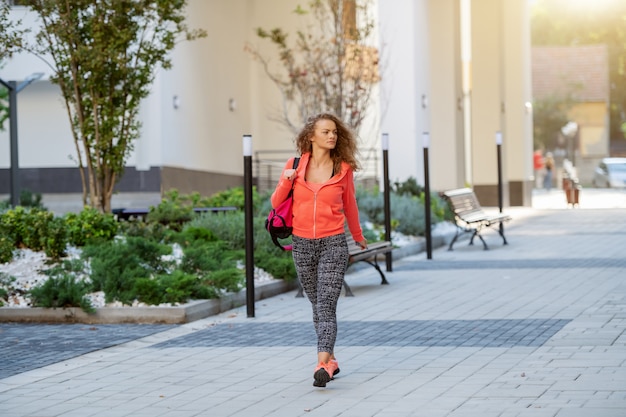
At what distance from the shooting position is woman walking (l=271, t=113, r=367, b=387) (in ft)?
28.3

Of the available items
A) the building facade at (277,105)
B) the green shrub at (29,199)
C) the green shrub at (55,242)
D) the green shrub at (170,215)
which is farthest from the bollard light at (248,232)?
the green shrub at (29,199)

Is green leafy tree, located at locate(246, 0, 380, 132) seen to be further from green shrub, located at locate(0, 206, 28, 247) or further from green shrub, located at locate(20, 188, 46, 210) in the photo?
green shrub, located at locate(0, 206, 28, 247)

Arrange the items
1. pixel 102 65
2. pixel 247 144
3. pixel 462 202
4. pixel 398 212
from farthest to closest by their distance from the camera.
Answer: pixel 398 212, pixel 462 202, pixel 102 65, pixel 247 144

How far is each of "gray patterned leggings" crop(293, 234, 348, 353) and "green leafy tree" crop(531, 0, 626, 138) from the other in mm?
82056

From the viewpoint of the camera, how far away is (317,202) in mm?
8703

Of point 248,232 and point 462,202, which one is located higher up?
point 462,202

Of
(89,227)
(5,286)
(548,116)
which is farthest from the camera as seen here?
(548,116)

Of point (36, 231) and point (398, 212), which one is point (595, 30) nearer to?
point (398, 212)

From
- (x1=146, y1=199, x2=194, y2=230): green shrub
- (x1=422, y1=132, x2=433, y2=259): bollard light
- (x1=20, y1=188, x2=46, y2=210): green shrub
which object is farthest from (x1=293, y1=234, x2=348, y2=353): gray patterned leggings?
(x1=20, y1=188, x2=46, y2=210): green shrub

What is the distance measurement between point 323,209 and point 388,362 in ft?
4.45

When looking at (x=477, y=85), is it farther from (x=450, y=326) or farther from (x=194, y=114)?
(x=450, y=326)

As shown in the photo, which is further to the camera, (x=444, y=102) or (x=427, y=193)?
(x=444, y=102)

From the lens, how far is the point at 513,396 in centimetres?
777

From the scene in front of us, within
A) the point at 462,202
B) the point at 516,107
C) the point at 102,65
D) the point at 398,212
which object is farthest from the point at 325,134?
the point at 516,107
